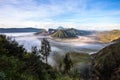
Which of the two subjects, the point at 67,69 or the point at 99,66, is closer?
the point at 67,69

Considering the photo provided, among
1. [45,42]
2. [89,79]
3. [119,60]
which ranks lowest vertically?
[89,79]

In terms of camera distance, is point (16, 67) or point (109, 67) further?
point (109, 67)

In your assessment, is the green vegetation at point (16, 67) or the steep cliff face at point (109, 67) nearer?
the green vegetation at point (16, 67)

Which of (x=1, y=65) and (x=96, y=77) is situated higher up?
(x=1, y=65)

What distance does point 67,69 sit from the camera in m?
112

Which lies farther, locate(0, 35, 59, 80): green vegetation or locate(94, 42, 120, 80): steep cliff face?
locate(94, 42, 120, 80): steep cliff face

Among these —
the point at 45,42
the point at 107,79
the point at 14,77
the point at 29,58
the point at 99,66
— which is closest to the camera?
the point at 14,77

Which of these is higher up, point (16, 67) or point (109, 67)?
point (16, 67)

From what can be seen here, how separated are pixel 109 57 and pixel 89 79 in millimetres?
33108

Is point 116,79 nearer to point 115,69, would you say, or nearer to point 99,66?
point 115,69

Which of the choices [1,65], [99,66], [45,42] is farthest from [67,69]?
[1,65]

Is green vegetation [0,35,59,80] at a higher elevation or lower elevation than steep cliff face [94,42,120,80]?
higher

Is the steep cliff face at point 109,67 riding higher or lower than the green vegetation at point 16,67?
lower

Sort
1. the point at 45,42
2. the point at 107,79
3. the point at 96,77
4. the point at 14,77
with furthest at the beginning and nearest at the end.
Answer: the point at 96,77
the point at 107,79
the point at 45,42
the point at 14,77
